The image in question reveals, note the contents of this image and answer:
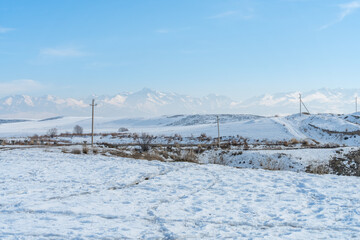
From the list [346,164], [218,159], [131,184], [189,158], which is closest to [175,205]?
[131,184]

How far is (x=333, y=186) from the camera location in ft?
38.6

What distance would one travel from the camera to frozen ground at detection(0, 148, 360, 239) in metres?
6.94

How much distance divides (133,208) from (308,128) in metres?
60.2

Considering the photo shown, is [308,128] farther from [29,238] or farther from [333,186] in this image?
[29,238]

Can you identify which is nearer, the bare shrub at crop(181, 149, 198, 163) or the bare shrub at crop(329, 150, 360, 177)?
the bare shrub at crop(181, 149, 198, 163)

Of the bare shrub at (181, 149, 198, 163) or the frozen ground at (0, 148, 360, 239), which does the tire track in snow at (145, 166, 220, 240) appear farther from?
the bare shrub at (181, 149, 198, 163)

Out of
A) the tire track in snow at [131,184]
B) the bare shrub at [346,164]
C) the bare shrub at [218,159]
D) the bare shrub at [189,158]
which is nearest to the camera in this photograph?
the tire track in snow at [131,184]

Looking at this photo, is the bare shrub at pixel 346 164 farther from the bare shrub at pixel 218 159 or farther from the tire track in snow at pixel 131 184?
→ the tire track in snow at pixel 131 184

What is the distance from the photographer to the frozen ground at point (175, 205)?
6938 mm

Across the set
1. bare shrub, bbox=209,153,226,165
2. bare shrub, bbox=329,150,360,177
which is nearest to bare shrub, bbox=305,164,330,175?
bare shrub, bbox=329,150,360,177

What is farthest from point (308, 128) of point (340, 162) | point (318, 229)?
point (318, 229)

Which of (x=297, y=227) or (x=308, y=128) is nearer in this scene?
(x=297, y=227)

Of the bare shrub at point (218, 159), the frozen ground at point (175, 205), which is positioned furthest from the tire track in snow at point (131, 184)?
the bare shrub at point (218, 159)

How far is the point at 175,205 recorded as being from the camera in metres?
8.99
